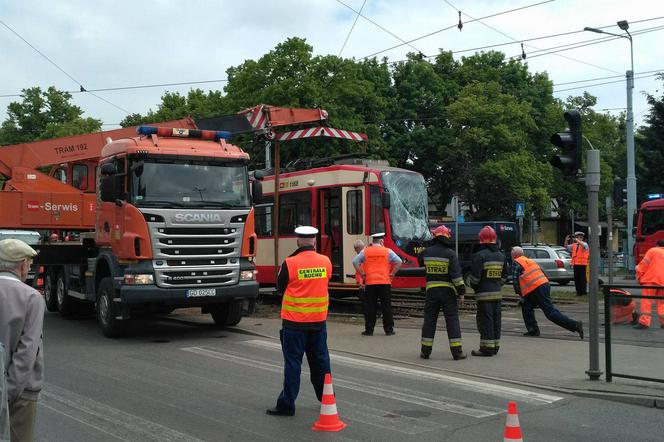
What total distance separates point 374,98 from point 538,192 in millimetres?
12409

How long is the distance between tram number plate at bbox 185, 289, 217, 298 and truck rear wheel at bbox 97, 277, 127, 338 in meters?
1.29

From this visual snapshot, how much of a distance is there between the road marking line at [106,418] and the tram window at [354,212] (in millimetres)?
9510

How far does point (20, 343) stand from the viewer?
13.3 feet

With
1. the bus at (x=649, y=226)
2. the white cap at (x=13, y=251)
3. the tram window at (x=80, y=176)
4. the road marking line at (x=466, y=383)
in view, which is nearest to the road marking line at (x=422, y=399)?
the road marking line at (x=466, y=383)

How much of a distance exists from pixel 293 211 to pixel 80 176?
5.37 metres

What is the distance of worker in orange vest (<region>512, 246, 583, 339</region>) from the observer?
37.4 ft

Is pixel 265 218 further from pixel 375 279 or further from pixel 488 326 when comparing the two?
pixel 488 326

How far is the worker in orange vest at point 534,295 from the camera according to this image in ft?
37.4

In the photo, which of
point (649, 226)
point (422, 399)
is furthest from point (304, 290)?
point (649, 226)

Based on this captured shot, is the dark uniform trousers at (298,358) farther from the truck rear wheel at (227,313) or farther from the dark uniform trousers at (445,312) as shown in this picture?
the truck rear wheel at (227,313)

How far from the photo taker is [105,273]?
1267 cm

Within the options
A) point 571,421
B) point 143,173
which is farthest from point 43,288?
point 571,421

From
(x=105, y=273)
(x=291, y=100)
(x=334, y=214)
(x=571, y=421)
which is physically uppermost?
(x=291, y=100)

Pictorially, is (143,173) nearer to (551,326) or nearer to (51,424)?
(51,424)
